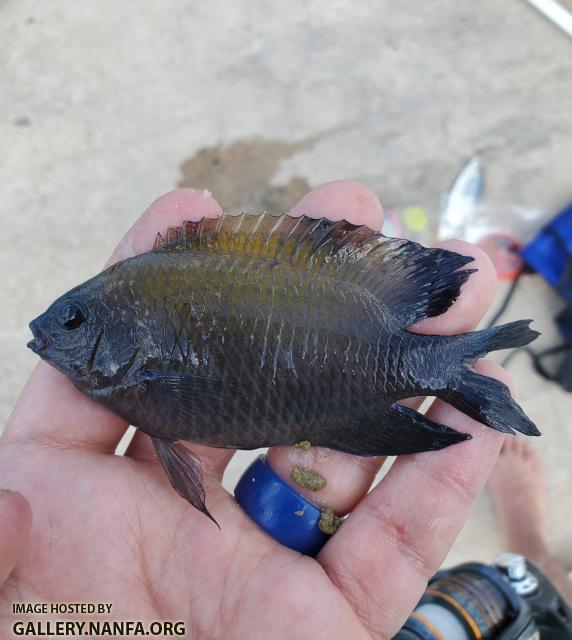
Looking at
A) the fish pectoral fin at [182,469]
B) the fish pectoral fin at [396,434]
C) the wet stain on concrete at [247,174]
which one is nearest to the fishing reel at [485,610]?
the fish pectoral fin at [396,434]

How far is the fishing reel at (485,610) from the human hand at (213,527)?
637 mm

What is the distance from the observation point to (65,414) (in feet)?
7.18

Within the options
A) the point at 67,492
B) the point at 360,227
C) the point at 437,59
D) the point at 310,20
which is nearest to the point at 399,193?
the point at 437,59

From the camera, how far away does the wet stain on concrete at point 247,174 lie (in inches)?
143

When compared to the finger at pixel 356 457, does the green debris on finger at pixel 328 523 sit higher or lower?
lower

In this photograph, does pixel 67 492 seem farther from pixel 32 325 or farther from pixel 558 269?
pixel 558 269

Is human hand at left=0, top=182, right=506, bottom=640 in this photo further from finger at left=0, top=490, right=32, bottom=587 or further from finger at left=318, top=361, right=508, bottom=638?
finger at left=0, top=490, right=32, bottom=587

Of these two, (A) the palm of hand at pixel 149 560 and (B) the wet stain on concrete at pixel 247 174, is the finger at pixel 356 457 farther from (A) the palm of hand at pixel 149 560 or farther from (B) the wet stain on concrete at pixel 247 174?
(B) the wet stain on concrete at pixel 247 174

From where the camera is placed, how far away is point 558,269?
3.51 metres

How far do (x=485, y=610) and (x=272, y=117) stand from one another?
310cm

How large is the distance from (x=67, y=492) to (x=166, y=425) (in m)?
0.41

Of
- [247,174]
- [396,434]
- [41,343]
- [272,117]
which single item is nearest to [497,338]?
[396,434]

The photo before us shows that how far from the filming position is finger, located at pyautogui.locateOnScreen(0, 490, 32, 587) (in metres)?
1.63

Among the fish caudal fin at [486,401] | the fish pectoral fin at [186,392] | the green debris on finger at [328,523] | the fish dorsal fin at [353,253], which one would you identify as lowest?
the green debris on finger at [328,523]
